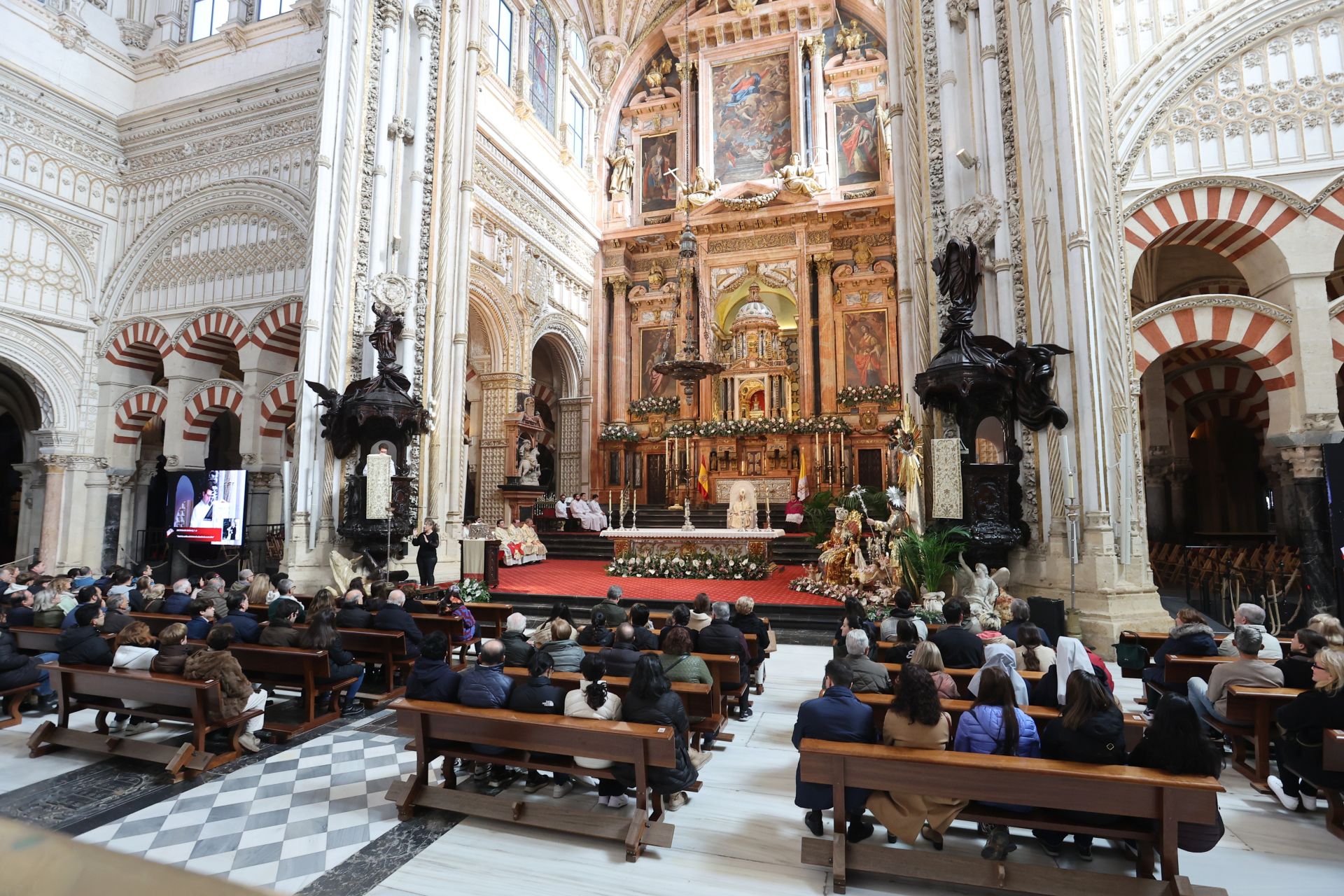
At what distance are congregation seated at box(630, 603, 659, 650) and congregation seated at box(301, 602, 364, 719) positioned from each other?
7.60 ft

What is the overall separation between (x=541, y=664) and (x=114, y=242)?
1552 cm

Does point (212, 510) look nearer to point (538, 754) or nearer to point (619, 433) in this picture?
point (619, 433)

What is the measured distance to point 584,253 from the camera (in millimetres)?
20781

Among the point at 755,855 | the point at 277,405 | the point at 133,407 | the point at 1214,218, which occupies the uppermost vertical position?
the point at 1214,218

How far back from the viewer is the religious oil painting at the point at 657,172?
71.1 ft

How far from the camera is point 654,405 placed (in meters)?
20.5

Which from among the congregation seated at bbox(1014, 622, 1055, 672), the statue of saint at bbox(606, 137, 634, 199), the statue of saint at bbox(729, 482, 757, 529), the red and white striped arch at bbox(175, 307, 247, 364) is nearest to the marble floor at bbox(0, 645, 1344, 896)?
the congregation seated at bbox(1014, 622, 1055, 672)

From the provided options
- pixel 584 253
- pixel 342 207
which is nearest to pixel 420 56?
pixel 342 207

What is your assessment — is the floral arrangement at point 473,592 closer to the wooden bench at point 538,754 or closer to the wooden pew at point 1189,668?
the wooden bench at point 538,754

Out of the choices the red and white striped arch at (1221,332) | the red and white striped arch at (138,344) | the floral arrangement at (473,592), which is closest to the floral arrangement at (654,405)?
the floral arrangement at (473,592)

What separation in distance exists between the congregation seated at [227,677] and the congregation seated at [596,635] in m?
2.32

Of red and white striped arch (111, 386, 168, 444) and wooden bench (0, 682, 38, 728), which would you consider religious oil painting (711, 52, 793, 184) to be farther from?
wooden bench (0, 682, 38, 728)

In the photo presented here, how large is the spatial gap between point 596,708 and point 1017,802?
205 cm

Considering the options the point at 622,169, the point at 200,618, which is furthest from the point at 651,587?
the point at 622,169
